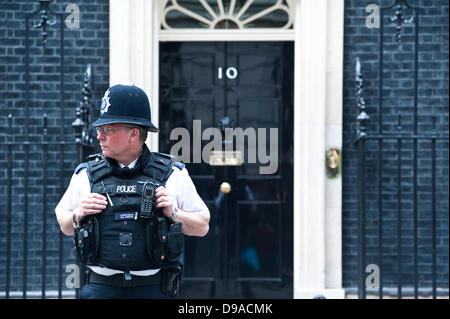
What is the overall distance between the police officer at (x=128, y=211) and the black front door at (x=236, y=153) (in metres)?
3.36

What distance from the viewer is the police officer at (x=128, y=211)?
11.3ft

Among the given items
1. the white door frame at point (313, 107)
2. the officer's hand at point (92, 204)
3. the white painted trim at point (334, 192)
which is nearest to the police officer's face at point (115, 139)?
the officer's hand at point (92, 204)

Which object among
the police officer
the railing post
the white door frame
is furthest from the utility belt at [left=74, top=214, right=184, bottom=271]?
the white door frame

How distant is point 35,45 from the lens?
6910 millimetres

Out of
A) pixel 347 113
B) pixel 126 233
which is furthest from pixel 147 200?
pixel 347 113

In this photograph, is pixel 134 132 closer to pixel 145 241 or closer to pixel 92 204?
pixel 92 204

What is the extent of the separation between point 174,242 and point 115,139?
1.81 feet

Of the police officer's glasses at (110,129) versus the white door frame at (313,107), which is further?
the white door frame at (313,107)

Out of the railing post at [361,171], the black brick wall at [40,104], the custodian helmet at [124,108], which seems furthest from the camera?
the black brick wall at [40,104]

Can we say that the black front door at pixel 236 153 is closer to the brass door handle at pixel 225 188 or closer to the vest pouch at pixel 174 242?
the brass door handle at pixel 225 188

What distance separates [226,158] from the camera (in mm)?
7031
